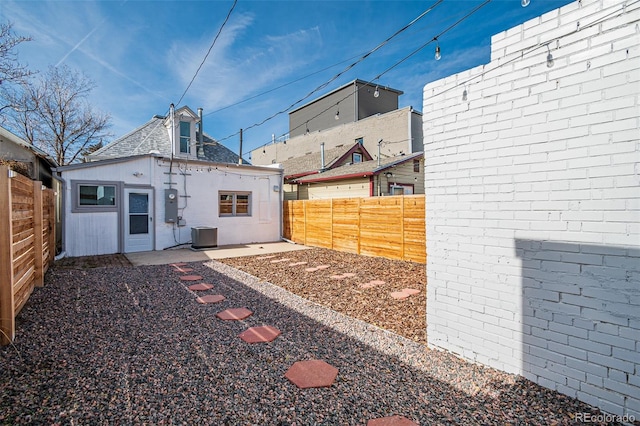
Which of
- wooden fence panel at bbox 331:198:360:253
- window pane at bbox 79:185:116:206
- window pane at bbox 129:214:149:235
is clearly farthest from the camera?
window pane at bbox 129:214:149:235

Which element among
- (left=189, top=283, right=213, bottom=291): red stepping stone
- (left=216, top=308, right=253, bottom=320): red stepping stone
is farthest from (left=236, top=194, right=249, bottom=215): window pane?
(left=216, top=308, right=253, bottom=320): red stepping stone

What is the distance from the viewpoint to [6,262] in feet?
9.82

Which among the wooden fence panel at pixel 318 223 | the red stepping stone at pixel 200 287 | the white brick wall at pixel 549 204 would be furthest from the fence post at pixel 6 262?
the wooden fence panel at pixel 318 223

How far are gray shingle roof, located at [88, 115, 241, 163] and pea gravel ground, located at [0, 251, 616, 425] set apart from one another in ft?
33.8

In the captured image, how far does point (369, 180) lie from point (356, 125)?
1148 cm

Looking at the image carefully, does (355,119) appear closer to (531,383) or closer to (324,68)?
(324,68)

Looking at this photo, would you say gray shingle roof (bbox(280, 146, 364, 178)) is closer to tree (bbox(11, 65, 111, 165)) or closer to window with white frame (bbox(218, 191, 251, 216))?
window with white frame (bbox(218, 191, 251, 216))

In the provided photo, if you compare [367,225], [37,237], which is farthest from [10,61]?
[367,225]

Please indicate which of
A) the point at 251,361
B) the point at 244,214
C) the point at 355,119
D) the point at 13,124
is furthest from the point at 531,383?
the point at 355,119

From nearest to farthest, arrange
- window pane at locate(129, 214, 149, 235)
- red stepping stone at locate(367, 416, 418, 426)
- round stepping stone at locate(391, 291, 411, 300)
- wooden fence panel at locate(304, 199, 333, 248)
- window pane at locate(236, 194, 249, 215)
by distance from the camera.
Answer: red stepping stone at locate(367, 416, 418, 426)
round stepping stone at locate(391, 291, 411, 300)
window pane at locate(129, 214, 149, 235)
wooden fence panel at locate(304, 199, 333, 248)
window pane at locate(236, 194, 249, 215)

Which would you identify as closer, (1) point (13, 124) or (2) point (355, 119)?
(1) point (13, 124)

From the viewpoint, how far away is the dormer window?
13.8m

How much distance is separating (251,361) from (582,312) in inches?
105

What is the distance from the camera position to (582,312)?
213 cm
